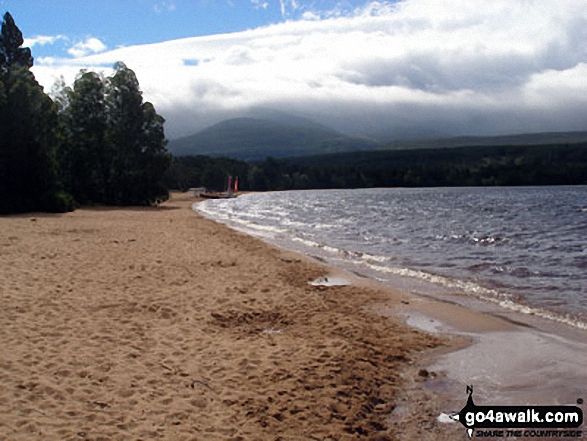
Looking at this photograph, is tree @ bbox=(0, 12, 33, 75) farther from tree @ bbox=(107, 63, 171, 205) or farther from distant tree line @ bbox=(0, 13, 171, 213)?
tree @ bbox=(107, 63, 171, 205)

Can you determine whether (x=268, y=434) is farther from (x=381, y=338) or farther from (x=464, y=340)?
(x=464, y=340)

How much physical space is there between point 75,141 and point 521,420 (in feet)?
186

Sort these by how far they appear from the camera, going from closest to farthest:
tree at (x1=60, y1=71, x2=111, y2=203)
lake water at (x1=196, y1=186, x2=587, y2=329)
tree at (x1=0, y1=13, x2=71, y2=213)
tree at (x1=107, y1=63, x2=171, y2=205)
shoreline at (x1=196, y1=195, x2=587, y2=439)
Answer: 1. shoreline at (x1=196, y1=195, x2=587, y2=439)
2. lake water at (x1=196, y1=186, x2=587, y2=329)
3. tree at (x1=0, y1=13, x2=71, y2=213)
4. tree at (x1=60, y1=71, x2=111, y2=203)
5. tree at (x1=107, y1=63, x2=171, y2=205)

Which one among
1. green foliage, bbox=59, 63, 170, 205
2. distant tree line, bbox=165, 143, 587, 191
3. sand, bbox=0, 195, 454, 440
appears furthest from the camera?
distant tree line, bbox=165, 143, 587, 191

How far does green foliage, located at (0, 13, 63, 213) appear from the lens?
36062mm

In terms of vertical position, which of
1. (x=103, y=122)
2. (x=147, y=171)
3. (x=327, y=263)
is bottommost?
(x=327, y=263)

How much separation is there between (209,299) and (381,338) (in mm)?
4538

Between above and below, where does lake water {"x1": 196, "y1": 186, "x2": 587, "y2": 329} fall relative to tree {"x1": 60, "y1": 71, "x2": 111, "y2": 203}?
below

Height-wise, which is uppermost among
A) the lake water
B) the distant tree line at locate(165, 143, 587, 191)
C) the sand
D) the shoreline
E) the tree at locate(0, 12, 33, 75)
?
the tree at locate(0, 12, 33, 75)

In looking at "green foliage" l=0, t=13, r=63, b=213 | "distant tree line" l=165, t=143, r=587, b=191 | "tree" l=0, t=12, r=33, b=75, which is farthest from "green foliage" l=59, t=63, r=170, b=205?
"distant tree line" l=165, t=143, r=587, b=191

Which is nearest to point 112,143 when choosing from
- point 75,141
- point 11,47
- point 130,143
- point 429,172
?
point 130,143

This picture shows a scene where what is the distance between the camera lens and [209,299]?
11484 millimetres

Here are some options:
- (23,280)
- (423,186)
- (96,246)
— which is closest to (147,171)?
(96,246)

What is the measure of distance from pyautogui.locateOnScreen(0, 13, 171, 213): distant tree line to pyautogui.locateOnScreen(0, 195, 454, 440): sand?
26.6 metres
